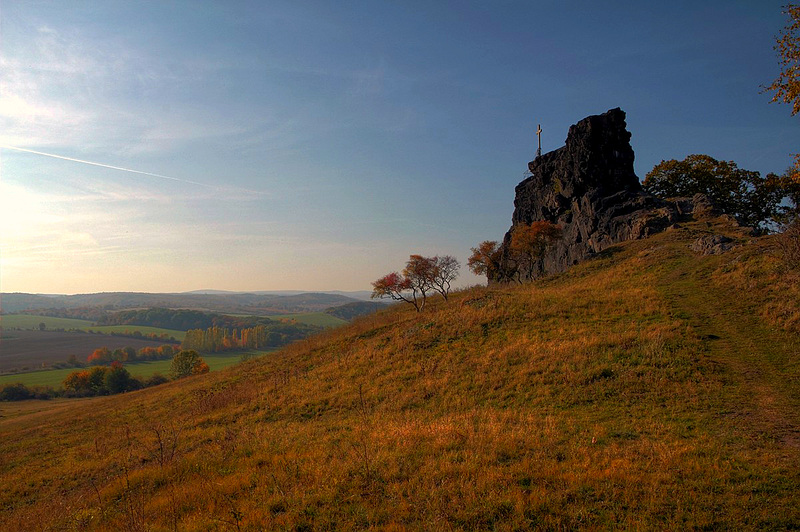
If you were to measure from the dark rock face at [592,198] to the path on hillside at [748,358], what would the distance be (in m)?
27.9


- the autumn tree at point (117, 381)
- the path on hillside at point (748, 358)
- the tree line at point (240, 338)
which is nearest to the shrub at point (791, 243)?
the path on hillside at point (748, 358)

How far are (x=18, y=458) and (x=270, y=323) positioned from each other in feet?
569

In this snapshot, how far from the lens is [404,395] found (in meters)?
17.9

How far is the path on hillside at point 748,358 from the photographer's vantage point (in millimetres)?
9953

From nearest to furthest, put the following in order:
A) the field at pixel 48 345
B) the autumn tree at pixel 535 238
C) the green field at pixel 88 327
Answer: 1. the autumn tree at pixel 535 238
2. the field at pixel 48 345
3. the green field at pixel 88 327

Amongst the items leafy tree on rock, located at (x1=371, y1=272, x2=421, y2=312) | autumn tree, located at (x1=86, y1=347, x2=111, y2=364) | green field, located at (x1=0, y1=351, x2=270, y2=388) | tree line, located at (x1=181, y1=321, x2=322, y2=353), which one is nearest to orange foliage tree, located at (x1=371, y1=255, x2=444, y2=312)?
leafy tree on rock, located at (x1=371, y1=272, x2=421, y2=312)

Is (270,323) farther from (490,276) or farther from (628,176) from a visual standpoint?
(628,176)

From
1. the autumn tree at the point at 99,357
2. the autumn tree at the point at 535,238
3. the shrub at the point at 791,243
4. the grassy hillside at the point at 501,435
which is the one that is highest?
the autumn tree at the point at 535,238

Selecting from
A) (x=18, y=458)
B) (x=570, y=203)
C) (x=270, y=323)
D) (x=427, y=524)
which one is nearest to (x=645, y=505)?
(x=427, y=524)

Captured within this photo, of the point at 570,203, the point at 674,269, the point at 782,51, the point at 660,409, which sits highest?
the point at 570,203

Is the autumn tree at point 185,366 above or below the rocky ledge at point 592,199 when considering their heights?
below

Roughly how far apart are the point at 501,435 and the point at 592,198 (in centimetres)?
5848

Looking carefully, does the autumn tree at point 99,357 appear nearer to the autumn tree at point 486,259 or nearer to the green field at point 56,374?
the green field at point 56,374

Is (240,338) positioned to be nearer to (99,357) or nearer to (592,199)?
(99,357)
